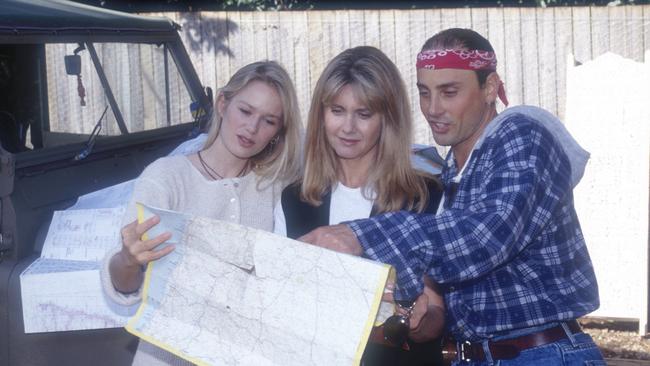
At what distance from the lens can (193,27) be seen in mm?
7492

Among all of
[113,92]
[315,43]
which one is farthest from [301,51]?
[113,92]

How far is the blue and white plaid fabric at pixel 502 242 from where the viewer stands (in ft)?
6.59

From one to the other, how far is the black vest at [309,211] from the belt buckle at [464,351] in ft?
1.26

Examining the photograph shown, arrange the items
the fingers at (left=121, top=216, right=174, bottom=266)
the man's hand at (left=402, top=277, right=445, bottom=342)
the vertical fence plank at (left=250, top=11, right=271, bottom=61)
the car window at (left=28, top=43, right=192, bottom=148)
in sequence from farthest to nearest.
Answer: the vertical fence plank at (left=250, top=11, right=271, bottom=61) → the car window at (left=28, top=43, right=192, bottom=148) → the man's hand at (left=402, top=277, right=445, bottom=342) → the fingers at (left=121, top=216, right=174, bottom=266)

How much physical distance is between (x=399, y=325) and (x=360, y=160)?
58cm

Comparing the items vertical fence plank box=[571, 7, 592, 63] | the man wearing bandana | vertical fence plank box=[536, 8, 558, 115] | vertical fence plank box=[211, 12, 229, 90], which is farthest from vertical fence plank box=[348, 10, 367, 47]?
the man wearing bandana

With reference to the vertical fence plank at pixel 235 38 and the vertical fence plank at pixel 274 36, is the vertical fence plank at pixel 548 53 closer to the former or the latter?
the vertical fence plank at pixel 274 36

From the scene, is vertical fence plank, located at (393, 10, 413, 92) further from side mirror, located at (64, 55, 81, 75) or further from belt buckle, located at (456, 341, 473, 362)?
belt buckle, located at (456, 341, 473, 362)

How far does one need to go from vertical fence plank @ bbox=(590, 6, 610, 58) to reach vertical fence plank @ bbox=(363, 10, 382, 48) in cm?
155

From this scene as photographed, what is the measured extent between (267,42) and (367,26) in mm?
778

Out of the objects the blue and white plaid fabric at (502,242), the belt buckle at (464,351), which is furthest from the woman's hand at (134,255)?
the belt buckle at (464,351)

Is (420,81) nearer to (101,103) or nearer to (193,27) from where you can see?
(101,103)

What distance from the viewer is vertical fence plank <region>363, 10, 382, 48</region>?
284 inches

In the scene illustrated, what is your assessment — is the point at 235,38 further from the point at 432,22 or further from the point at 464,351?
the point at 464,351
